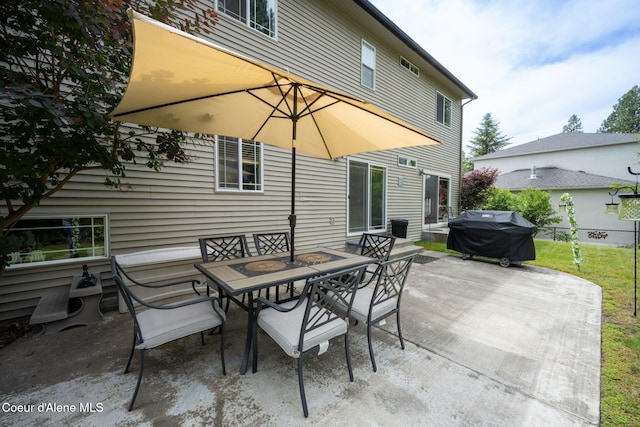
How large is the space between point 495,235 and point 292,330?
579 centimetres

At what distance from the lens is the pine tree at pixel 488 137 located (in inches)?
1253

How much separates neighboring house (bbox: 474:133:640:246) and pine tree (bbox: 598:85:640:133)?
25567mm

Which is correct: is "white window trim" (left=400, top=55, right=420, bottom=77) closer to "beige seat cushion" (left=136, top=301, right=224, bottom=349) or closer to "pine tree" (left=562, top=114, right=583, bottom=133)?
"beige seat cushion" (left=136, top=301, right=224, bottom=349)

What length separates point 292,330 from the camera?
6.17 ft

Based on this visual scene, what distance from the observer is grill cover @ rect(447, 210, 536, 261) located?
5.46 m

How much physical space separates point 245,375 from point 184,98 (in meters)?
2.48

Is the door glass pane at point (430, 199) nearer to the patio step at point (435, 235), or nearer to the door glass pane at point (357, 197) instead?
the patio step at point (435, 235)

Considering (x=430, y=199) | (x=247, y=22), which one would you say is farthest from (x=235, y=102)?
(x=430, y=199)

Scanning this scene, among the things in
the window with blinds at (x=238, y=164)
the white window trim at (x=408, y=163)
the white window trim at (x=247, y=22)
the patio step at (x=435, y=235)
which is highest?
the white window trim at (x=247, y=22)

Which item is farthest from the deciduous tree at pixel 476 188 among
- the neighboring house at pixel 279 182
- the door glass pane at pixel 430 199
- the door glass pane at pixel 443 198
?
the neighboring house at pixel 279 182

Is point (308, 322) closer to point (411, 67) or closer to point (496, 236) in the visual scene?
point (496, 236)

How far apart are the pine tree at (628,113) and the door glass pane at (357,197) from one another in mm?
47288

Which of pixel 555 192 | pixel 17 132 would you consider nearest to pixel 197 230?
pixel 17 132

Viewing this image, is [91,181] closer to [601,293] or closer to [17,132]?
[17,132]
